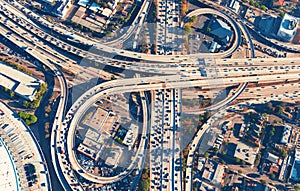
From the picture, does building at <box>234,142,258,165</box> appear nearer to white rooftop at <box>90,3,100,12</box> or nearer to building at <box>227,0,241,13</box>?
building at <box>227,0,241,13</box>

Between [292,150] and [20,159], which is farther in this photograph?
[292,150]

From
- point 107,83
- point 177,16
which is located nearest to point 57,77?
point 107,83

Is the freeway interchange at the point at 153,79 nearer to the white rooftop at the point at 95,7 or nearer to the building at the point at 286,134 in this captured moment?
the white rooftop at the point at 95,7

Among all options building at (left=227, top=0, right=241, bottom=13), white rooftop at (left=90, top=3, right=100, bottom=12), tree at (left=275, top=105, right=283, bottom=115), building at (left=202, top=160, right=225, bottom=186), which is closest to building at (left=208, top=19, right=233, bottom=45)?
building at (left=227, top=0, right=241, bottom=13)

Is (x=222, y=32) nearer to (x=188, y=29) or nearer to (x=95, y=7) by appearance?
(x=188, y=29)

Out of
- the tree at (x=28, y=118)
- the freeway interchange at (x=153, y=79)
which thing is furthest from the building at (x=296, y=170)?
the tree at (x=28, y=118)

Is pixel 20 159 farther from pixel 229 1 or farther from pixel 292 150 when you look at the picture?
pixel 229 1

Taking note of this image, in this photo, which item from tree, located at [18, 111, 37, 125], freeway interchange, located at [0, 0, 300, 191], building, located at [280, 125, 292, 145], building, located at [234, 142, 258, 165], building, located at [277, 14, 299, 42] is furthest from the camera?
building, located at [277, 14, 299, 42]
